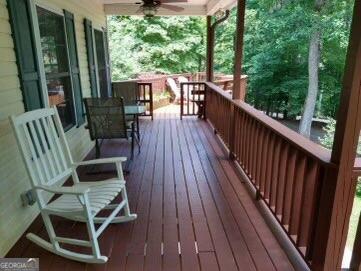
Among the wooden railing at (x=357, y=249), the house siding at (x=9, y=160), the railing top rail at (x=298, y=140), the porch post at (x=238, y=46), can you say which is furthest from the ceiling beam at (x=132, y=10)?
the wooden railing at (x=357, y=249)

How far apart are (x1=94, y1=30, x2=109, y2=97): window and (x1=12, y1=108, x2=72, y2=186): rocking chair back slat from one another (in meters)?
3.42

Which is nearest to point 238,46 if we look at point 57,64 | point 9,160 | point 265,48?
point 57,64

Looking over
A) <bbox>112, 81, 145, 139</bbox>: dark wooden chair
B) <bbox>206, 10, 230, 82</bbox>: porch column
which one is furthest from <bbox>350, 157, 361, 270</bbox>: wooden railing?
<bbox>206, 10, 230, 82</bbox>: porch column

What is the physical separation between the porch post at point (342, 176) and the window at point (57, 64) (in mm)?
2726

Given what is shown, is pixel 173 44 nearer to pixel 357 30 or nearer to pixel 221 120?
pixel 221 120

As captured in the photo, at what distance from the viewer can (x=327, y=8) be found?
31.6 feet

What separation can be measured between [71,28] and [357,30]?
3.52 m

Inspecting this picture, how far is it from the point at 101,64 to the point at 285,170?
15.8ft

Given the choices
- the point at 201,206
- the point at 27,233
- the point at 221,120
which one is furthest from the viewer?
the point at 221,120

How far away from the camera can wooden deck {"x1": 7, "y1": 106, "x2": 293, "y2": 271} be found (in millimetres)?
2031

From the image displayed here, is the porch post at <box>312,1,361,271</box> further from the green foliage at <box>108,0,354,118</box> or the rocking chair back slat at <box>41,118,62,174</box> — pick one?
the green foliage at <box>108,0,354,118</box>

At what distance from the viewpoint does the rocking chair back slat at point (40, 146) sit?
2.07 meters

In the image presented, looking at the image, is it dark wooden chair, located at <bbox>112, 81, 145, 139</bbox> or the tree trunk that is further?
the tree trunk

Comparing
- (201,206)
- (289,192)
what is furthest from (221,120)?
(289,192)
